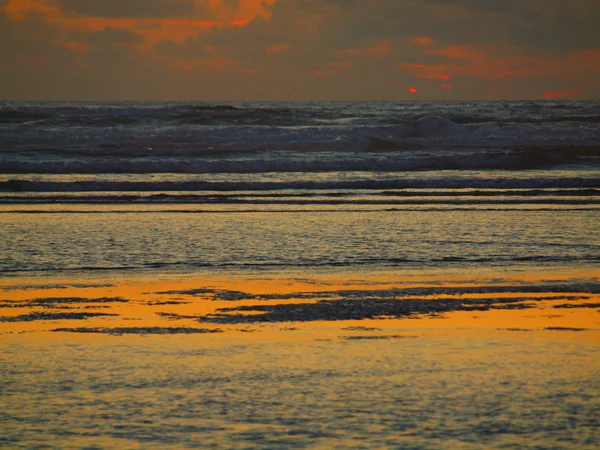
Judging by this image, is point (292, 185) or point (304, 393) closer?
point (304, 393)

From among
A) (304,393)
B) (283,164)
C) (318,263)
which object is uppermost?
(283,164)

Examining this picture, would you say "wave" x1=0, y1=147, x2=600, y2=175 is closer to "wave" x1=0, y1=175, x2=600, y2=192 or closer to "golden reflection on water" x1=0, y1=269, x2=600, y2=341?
"wave" x1=0, y1=175, x2=600, y2=192

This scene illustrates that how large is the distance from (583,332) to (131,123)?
161ft

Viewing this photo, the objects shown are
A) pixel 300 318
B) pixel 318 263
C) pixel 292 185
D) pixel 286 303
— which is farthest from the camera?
pixel 292 185

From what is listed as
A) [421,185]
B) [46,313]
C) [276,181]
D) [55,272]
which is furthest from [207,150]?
[46,313]

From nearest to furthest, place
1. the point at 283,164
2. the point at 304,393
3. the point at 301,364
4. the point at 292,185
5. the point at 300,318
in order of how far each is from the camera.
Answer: the point at 304,393 → the point at 301,364 → the point at 300,318 → the point at 292,185 → the point at 283,164

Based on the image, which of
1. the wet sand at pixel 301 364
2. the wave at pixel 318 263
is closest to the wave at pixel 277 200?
the wave at pixel 318 263

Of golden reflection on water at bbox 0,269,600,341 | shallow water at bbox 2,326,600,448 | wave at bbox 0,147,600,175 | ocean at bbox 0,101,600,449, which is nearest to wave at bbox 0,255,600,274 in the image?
ocean at bbox 0,101,600,449

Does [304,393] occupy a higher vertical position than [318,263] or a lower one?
lower

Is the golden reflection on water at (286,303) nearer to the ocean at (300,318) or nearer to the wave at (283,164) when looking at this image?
the ocean at (300,318)

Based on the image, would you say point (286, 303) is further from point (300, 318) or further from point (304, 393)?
point (304, 393)

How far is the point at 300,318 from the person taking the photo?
8.26m

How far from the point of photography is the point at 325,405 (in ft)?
18.4

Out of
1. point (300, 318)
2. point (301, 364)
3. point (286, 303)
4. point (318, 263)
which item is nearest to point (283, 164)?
point (318, 263)
